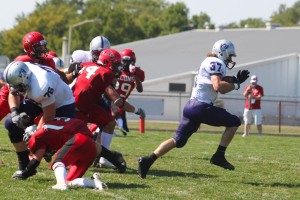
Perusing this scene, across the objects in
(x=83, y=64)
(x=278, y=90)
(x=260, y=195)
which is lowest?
(x=278, y=90)

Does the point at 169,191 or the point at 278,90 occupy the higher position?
the point at 169,191

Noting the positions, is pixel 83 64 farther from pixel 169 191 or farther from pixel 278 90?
pixel 278 90

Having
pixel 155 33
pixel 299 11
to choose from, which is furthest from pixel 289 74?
pixel 299 11

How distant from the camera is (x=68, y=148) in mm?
7523

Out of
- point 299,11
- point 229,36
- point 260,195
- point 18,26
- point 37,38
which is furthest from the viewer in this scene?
point 299,11

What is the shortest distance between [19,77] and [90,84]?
1.57 m

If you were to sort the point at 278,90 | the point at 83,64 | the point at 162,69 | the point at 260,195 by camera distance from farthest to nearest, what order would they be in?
1. the point at 162,69
2. the point at 278,90
3. the point at 83,64
4. the point at 260,195

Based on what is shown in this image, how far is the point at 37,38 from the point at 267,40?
36.3 metres

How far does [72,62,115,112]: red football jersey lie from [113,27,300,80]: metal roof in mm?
28824

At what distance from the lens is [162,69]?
1633 inches

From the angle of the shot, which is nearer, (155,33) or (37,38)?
(37,38)

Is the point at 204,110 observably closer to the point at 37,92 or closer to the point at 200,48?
the point at 37,92

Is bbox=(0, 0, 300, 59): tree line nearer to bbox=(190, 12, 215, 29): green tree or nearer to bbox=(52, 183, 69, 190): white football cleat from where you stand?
bbox=(190, 12, 215, 29): green tree

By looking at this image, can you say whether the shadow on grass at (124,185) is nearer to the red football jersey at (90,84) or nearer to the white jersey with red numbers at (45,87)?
the white jersey with red numbers at (45,87)
